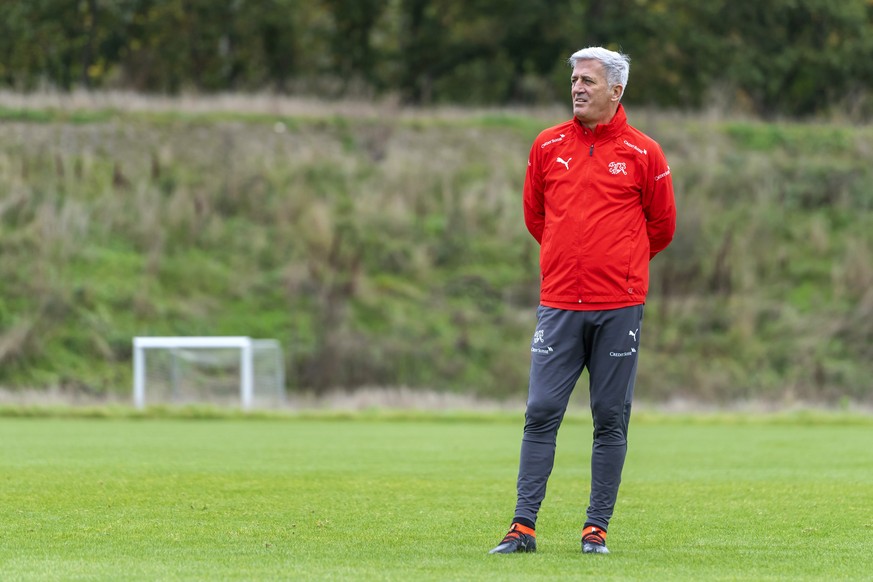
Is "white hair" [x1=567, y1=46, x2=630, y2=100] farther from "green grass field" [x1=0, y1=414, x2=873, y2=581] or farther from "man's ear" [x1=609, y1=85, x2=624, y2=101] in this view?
"green grass field" [x1=0, y1=414, x2=873, y2=581]

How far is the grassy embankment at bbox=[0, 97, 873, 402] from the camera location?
28781 mm

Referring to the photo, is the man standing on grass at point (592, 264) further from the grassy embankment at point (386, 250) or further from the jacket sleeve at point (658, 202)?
the grassy embankment at point (386, 250)

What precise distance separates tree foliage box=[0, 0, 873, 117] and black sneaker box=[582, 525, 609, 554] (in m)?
33.6

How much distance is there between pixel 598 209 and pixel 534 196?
366mm

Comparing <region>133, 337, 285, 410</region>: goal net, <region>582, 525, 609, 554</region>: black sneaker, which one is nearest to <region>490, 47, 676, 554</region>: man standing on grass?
<region>582, 525, 609, 554</region>: black sneaker

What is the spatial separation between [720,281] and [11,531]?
26.1m

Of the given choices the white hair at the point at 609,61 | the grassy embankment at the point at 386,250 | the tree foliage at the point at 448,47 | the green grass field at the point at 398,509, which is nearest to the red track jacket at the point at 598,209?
the white hair at the point at 609,61

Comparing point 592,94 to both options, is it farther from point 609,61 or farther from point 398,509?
point 398,509

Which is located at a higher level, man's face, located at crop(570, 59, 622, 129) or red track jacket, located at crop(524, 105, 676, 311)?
man's face, located at crop(570, 59, 622, 129)

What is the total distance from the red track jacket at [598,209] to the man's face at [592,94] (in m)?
0.05

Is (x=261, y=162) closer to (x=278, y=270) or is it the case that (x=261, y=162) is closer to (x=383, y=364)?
(x=278, y=270)

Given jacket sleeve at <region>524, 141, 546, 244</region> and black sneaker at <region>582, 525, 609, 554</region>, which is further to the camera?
jacket sleeve at <region>524, 141, 546, 244</region>

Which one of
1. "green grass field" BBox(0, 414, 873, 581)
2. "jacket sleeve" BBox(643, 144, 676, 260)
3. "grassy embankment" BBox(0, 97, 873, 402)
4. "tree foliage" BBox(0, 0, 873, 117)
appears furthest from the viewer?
"tree foliage" BBox(0, 0, 873, 117)

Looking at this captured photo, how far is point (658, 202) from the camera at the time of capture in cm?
684
